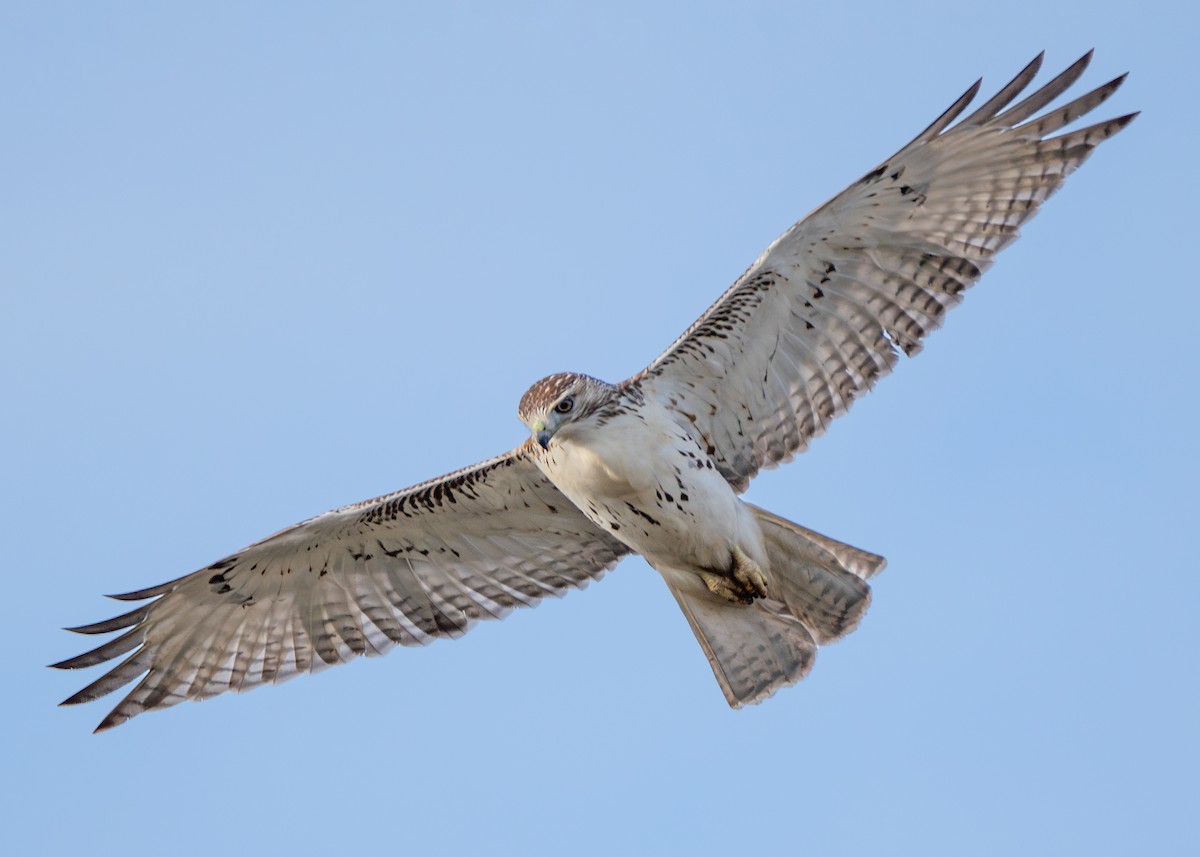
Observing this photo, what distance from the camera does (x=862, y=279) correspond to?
12.6m

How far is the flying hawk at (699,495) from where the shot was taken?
12.0 metres

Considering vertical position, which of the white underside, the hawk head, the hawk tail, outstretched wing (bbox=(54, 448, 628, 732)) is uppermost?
outstretched wing (bbox=(54, 448, 628, 732))

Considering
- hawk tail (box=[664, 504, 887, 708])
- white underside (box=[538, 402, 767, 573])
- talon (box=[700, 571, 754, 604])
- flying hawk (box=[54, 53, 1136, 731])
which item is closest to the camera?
white underside (box=[538, 402, 767, 573])

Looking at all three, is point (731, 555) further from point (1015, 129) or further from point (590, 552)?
point (1015, 129)

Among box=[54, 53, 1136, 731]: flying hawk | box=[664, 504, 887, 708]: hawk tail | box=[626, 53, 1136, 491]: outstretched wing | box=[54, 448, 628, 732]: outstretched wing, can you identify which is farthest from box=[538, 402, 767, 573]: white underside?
box=[54, 448, 628, 732]: outstretched wing

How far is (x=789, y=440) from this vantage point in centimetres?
1289

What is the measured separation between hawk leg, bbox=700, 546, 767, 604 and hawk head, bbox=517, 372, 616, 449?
1427mm

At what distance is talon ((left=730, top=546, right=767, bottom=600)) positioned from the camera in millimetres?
12230

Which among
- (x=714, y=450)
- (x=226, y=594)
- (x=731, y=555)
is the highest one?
(x=226, y=594)

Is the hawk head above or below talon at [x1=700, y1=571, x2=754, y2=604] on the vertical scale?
above

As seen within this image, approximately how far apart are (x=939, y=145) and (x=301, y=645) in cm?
582

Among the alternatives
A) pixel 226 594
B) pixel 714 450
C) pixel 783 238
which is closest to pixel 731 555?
pixel 714 450

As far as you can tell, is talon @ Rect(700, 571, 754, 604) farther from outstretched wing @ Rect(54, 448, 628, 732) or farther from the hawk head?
the hawk head

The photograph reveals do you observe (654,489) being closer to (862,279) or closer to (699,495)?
(699,495)
